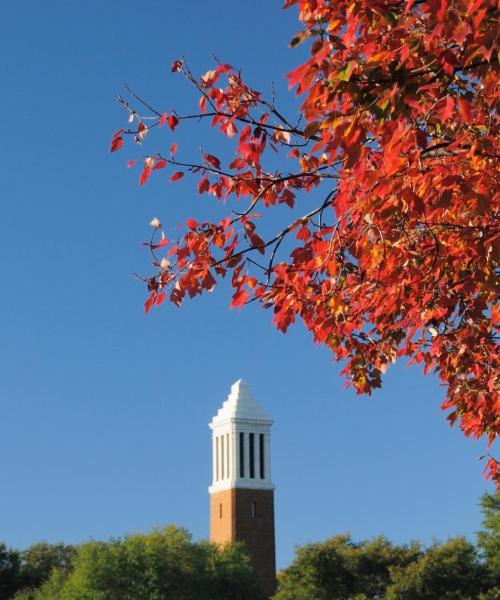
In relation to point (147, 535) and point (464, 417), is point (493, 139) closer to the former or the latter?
point (464, 417)

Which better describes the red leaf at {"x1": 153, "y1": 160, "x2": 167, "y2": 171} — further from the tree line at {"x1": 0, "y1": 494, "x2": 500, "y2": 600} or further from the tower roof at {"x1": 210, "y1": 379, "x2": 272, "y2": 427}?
the tower roof at {"x1": 210, "y1": 379, "x2": 272, "y2": 427}

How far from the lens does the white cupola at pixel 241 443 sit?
8962cm

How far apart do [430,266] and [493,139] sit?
165cm

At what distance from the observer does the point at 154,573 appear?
56844 mm

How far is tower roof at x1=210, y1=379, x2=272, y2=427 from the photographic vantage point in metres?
91.9

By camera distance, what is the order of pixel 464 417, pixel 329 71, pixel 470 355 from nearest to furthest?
pixel 329 71, pixel 470 355, pixel 464 417

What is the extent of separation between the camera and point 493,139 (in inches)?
313

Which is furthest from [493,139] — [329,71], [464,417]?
[464,417]

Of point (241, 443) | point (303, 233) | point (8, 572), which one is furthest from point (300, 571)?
point (303, 233)

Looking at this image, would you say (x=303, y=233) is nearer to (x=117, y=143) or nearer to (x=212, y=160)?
(x=212, y=160)

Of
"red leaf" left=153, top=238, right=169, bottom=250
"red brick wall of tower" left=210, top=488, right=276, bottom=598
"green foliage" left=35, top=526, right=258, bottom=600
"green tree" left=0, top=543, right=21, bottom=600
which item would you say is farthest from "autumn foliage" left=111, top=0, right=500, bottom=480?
"red brick wall of tower" left=210, top=488, right=276, bottom=598

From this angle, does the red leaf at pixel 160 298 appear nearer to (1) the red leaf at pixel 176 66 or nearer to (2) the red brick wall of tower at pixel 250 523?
(1) the red leaf at pixel 176 66

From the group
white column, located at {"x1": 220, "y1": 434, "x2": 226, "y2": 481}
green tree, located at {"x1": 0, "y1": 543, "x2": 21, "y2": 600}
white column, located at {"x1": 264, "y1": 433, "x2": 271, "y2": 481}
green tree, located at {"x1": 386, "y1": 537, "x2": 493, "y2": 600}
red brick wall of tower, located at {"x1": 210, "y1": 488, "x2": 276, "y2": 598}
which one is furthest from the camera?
white column, located at {"x1": 264, "y1": 433, "x2": 271, "y2": 481}

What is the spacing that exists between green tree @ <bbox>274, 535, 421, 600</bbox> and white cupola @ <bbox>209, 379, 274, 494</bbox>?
3055cm
